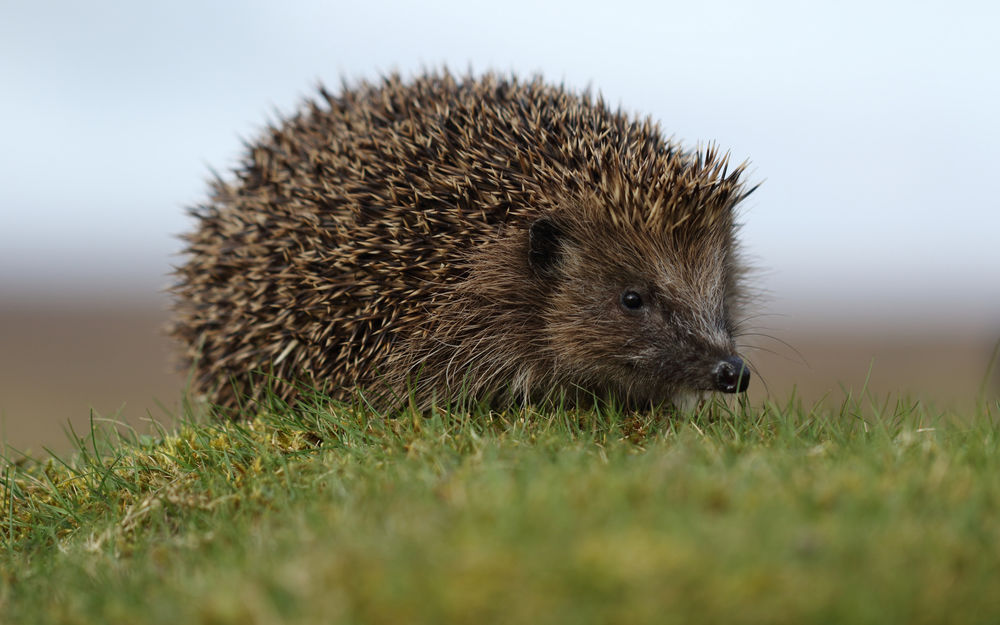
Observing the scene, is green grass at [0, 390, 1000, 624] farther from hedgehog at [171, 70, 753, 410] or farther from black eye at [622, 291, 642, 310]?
black eye at [622, 291, 642, 310]

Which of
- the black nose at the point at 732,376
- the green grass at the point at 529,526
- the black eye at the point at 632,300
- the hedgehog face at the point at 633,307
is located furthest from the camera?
the black eye at the point at 632,300

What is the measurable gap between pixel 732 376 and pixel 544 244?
1643 millimetres

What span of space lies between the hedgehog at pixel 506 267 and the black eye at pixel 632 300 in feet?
0.11

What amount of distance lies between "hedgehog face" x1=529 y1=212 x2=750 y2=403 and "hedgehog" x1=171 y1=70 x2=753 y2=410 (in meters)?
0.01

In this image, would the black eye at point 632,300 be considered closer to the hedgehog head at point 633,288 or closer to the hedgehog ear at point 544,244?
the hedgehog head at point 633,288

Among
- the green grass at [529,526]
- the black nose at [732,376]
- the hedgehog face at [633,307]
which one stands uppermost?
the hedgehog face at [633,307]

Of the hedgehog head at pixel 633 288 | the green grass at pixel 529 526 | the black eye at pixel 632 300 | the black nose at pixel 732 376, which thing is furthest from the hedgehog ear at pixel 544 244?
the black nose at pixel 732 376

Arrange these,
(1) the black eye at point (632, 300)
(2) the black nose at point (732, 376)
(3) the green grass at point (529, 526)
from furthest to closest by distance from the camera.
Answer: (1) the black eye at point (632, 300)
(2) the black nose at point (732, 376)
(3) the green grass at point (529, 526)

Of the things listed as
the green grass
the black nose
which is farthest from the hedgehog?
the green grass

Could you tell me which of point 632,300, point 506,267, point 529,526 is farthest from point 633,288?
point 529,526

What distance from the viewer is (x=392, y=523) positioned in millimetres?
3549

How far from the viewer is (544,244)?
6449 mm

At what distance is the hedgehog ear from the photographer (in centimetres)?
638

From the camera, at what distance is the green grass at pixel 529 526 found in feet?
9.78
